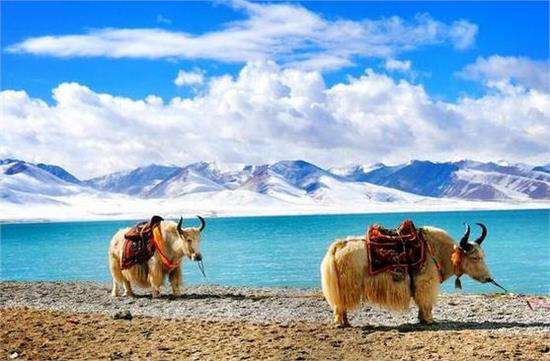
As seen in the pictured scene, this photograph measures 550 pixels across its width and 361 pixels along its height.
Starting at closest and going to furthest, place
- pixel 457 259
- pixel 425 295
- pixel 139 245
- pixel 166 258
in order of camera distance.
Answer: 1. pixel 425 295
2. pixel 457 259
3. pixel 166 258
4. pixel 139 245

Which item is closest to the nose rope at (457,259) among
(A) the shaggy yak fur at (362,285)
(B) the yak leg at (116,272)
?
(A) the shaggy yak fur at (362,285)

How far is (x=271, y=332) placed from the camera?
9.28 metres

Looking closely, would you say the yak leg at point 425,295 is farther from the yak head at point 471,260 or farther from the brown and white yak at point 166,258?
the brown and white yak at point 166,258

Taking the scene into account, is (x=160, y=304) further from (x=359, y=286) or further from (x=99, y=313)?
(x=359, y=286)

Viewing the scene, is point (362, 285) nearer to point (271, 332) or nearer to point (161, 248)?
point (271, 332)

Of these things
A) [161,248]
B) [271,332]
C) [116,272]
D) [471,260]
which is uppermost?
[161,248]

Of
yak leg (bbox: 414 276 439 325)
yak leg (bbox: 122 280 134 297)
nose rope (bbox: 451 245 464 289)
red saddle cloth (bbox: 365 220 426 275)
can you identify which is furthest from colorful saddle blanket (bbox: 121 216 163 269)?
nose rope (bbox: 451 245 464 289)

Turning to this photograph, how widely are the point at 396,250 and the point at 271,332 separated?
2.04 m

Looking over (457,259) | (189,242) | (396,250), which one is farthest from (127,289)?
(457,259)

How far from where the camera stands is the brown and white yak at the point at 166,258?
13.3 metres

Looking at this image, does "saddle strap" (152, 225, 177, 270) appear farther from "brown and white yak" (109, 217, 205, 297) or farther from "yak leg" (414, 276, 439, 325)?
"yak leg" (414, 276, 439, 325)

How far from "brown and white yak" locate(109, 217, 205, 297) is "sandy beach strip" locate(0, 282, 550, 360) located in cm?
86

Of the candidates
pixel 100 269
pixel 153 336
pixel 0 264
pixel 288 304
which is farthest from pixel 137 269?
pixel 0 264

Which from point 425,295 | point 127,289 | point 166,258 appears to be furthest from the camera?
point 127,289
